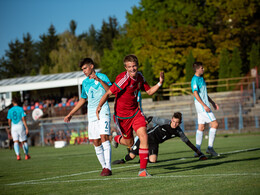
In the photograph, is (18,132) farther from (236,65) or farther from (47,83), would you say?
(47,83)

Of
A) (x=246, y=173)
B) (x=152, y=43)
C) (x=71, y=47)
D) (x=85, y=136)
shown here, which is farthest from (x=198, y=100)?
(x=71, y=47)

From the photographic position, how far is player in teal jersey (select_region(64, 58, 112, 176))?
855 cm

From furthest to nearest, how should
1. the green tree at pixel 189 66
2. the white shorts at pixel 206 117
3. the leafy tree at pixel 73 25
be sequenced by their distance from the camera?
the leafy tree at pixel 73 25
the green tree at pixel 189 66
the white shorts at pixel 206 117

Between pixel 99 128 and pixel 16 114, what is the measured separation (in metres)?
8.31

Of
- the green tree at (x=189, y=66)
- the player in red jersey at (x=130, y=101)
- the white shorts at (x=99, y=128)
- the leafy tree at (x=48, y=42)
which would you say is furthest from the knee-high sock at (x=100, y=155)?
the leafy tree at (x=48, y=42)

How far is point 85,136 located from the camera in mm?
27984

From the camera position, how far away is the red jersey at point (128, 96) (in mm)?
7789

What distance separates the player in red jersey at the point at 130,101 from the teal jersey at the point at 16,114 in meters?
8.72

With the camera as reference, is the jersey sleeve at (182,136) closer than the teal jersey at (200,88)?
Yes

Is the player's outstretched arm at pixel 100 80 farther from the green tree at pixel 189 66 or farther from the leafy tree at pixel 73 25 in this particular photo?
the leafy tree at pixel 73 25

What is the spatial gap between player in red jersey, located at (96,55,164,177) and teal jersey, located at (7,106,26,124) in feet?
28.6

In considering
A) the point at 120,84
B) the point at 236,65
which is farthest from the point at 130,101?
the point at 236,65

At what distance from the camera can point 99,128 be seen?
28.5 feet

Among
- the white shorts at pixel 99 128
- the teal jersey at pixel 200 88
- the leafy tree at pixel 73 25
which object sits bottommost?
the white shorts at pixel 99 128
